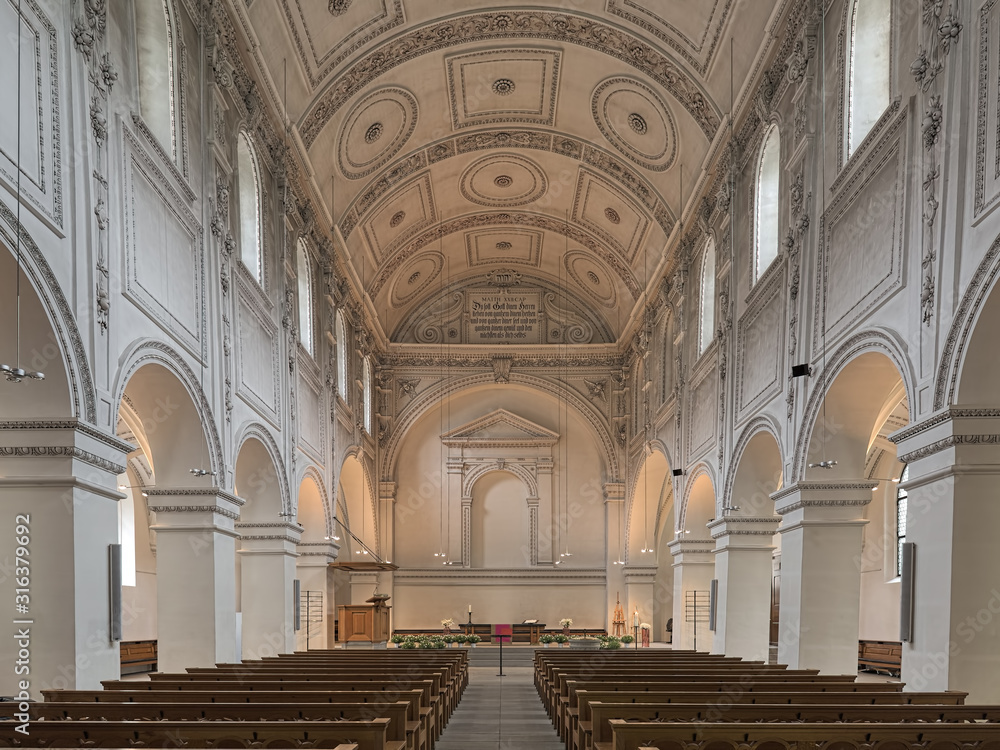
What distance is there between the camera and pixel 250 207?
57.1 feet

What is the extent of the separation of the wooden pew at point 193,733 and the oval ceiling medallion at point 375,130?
16.8 meters

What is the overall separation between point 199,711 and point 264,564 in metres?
11.6

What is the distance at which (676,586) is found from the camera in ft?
76.4

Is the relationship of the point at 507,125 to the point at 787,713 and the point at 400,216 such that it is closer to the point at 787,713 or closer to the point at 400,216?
the point at 400,216

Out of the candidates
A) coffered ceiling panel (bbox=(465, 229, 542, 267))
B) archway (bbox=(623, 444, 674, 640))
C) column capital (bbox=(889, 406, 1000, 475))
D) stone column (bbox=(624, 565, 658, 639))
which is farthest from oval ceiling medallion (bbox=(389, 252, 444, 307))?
column capital (bbox=(889, 406, 1000, 475))

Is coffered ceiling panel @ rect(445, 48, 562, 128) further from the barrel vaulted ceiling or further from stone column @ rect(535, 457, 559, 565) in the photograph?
stone column @ rect(535, 457, 559, 565)

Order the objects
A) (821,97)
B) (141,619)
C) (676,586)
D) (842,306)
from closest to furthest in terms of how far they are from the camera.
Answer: (842,306) < (821,97) < (676,586) < (141,619)

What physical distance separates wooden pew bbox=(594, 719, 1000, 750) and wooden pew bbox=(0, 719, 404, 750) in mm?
1683

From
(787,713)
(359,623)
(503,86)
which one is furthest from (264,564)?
(787,713)

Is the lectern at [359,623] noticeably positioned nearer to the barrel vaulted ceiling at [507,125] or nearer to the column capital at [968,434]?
the barrel vaulted ceiling at [507,125]

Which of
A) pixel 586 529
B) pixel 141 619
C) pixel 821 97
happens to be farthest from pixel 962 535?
pixel 586 529

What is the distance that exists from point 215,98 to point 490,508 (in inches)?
891

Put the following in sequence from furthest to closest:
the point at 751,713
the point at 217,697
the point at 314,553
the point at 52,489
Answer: the point at 314,553 < the point at 52,489 < the point at 217,697 < the point at 751,713

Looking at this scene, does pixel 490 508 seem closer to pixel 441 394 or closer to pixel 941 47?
pixel 441 394
